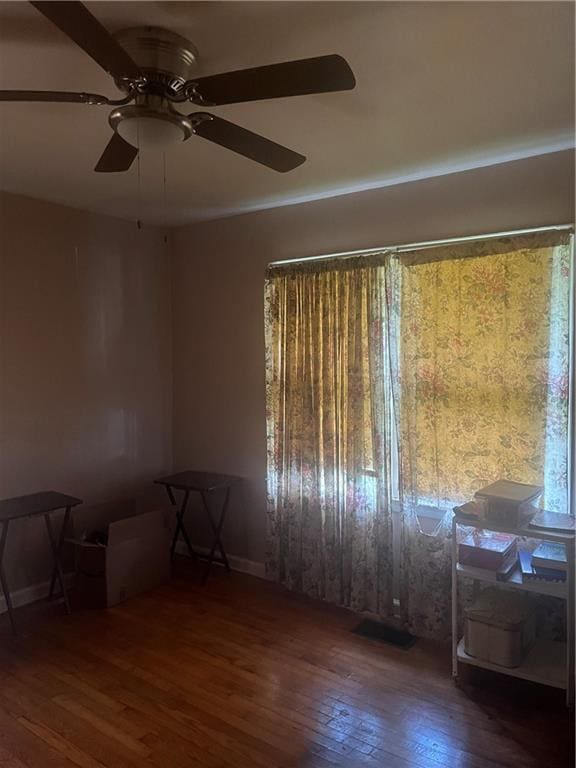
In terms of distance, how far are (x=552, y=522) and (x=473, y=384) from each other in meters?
0.74

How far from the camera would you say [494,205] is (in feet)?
9.22

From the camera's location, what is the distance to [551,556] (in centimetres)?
244

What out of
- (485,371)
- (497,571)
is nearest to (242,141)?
(485,371)

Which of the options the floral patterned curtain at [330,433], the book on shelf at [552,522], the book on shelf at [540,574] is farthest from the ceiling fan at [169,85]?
the book on shelf at [540,574]

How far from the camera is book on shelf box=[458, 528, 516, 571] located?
2.55m

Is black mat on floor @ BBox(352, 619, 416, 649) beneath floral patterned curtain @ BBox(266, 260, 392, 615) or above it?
beneath

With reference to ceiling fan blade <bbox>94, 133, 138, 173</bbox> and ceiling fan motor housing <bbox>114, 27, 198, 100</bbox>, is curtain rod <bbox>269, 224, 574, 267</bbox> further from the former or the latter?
ceiling fan motor housing <bbox>114, 27, 198, 100</bbox>

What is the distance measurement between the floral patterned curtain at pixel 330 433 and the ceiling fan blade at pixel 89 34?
1.88 m

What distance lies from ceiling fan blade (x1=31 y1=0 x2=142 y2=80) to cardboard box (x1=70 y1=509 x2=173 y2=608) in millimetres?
2556

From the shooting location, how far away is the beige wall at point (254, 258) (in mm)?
2764

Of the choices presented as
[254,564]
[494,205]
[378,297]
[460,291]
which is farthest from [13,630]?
[494,205]

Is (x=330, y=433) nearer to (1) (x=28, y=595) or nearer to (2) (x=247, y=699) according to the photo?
(2) (x=247, y=699)

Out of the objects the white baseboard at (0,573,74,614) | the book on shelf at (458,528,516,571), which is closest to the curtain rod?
the book on shelf at (458,528,516,571)

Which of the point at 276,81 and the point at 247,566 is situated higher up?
the point at 276,81
